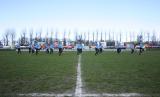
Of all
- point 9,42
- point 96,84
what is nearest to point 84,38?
point 9,42

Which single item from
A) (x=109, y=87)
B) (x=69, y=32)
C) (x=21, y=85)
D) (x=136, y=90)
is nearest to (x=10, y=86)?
(x=21, y=85)

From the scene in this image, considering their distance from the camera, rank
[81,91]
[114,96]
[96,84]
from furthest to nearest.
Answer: [96,84] < [81,91] < [114,96]

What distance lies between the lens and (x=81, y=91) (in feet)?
25.3

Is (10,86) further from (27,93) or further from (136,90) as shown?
(136,90)

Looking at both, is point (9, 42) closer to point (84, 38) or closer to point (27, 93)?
point (84, 38)

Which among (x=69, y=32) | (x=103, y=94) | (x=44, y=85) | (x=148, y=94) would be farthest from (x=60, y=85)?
(x=69, y=32)

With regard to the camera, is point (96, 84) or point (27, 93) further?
point (96, 84)

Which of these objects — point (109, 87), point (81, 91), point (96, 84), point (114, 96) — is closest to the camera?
point (114, 96)

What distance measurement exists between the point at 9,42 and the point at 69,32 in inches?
981

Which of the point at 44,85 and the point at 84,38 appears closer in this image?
the point at 44,85

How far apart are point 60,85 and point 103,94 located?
76.0 inches

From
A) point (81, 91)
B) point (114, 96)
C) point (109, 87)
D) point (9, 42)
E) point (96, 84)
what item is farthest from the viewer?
point (9, 42)

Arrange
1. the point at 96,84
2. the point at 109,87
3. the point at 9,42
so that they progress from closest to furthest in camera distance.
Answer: the point at 109,87 < the point at 96,84 < the point at 9,42

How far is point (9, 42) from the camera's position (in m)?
120
